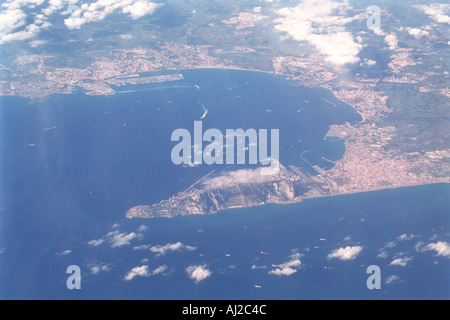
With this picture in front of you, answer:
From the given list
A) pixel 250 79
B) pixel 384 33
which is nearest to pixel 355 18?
pixel 384 33

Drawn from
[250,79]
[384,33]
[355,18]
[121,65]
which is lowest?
[250,79]

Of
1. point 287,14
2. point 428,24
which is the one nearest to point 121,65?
point 287,14

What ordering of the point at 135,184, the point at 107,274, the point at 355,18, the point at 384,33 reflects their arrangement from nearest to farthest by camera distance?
the point at 107,274, the point at 135,184, the point at 384,33, the point at 355,18

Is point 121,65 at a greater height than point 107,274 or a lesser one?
greater

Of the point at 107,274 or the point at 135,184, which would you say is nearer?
the point at 107,274

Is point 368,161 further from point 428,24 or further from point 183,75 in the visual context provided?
point 428,24

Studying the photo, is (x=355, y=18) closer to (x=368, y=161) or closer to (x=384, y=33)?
(x=384, y=33)
